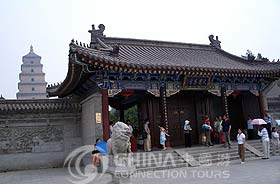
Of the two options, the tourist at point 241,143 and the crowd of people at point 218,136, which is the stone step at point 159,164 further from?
the tourist at point 241,143

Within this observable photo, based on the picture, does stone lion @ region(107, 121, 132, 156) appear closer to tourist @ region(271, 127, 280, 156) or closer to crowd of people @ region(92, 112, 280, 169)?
crowd of people @ region(92, 112, 280, 169)

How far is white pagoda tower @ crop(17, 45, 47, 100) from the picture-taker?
49562 millimetres

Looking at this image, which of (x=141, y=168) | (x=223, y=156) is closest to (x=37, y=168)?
(x=141, y=168)

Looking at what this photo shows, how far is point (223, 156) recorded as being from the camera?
12664 mm

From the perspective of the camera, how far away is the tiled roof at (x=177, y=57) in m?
13.6

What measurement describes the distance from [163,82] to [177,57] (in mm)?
2898

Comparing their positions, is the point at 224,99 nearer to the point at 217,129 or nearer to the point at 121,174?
the point at 217,129

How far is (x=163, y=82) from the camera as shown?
14.2 metres

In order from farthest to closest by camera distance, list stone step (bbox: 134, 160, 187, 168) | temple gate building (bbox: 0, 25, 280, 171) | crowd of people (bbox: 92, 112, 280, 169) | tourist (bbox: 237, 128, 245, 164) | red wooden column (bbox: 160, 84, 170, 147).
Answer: red wooden column (bbox: 160, 84, 170, 147) → temple gate building (bbox: 0, 25, 280, 171) → crowd of people (bbox: 92, 112, 280, 169) → tourist (bbox: 237, 128, 245, 164) → stone step (bbox: 134, 160, 187, 168)

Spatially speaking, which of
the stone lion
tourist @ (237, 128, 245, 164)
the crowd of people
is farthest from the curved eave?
the stone lion

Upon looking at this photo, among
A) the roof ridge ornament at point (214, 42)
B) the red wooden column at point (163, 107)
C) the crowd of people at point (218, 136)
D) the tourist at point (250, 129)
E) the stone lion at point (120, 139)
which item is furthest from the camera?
the roof ridge ornament at point (214, 42)

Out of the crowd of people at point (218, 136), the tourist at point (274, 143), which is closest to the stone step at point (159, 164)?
the crowd of people at point (218, 136)

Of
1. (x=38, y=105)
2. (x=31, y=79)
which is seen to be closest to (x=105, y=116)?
(x=38, y=105)

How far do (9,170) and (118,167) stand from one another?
409 inches
